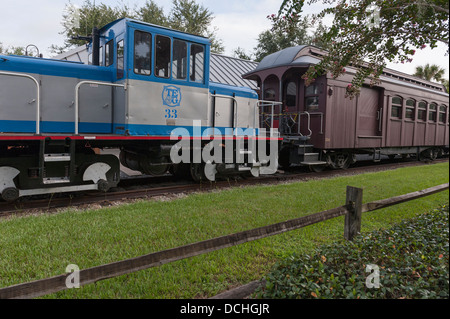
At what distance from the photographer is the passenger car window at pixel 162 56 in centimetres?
650

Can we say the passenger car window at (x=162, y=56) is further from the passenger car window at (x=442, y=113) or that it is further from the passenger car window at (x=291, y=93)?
the passenger car window at (x=442, y=113)

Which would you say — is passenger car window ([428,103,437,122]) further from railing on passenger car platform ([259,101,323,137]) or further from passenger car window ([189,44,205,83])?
passenger car window ([189,44,205,83])

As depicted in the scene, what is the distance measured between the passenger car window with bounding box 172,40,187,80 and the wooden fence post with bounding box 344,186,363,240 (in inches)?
180

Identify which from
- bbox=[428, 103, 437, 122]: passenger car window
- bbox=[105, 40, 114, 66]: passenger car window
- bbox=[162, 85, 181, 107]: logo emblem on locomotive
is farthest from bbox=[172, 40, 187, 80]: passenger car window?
bbox=[428, 103, 437, 122]: passenger car window

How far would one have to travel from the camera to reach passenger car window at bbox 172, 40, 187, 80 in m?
6.76

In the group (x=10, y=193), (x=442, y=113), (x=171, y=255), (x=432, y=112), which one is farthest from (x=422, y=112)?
(x=10, y=193)

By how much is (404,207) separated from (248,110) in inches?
184

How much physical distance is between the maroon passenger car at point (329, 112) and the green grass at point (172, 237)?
12.4 ft

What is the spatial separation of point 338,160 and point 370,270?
8.95 m

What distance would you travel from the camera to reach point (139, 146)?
7074 millimetres

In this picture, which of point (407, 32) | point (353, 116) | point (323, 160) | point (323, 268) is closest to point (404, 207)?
point (407, 32)
